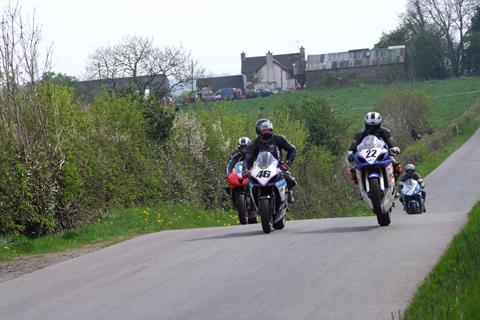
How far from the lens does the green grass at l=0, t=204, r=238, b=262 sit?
16.2 metres

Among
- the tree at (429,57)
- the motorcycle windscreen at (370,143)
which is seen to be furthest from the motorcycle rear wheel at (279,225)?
the tree at (429,57)

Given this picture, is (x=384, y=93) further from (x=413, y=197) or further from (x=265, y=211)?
(x=265, y=211)

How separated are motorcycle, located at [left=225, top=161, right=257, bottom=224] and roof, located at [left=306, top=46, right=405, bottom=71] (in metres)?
105

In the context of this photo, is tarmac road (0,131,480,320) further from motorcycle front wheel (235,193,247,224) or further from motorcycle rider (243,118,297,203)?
motorcycle front wheel (235,193,247,224)

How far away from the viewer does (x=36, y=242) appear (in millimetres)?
16672

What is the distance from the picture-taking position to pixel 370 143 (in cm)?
1566

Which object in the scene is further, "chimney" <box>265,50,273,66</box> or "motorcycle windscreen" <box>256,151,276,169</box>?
"chimney" <box>265,50,273,66</box>

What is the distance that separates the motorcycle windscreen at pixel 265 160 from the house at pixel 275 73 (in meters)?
120

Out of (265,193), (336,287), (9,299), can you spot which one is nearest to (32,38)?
(265,193)

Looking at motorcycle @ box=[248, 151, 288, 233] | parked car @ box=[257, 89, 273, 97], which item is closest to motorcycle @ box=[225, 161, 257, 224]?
motorcycle @ box=[248, 151, 288, 233]

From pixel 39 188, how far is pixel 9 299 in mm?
7445

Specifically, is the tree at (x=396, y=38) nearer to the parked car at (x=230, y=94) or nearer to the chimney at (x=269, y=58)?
the chimney at (x=269, y=58)

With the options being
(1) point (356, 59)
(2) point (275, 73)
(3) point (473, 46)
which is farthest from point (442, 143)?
(2) point (275, 73)

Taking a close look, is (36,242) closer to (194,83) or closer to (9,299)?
(9,299)
